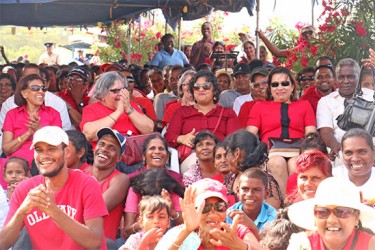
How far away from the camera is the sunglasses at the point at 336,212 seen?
14.9 feet

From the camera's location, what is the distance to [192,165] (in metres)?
7.54

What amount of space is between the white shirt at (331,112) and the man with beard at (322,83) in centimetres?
63

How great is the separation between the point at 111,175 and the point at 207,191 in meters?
1.91

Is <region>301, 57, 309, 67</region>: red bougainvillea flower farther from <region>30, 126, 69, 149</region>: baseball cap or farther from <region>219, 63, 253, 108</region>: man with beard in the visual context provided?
<region>30, 126, 69, 149</region>: baseball cap

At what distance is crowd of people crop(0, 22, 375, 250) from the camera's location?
4.90m

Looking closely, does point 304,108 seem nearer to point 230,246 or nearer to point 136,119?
point 136,119

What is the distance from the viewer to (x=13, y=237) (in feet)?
17.5

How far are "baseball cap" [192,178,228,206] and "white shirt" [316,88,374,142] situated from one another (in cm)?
300

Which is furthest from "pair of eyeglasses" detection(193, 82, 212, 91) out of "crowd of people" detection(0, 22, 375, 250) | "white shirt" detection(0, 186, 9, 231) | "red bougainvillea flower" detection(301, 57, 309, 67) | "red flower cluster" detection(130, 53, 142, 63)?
"red flower cluster" detection(130, 53, 142, 63)

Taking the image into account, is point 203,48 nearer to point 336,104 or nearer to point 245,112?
point 245,112

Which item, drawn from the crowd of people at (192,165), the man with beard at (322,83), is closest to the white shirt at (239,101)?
the crowd of people at (192,165)

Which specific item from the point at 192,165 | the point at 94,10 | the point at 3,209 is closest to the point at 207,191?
the point at 3,209

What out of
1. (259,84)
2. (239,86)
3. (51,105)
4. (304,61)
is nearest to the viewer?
(51,105)

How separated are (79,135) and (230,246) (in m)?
2.52
